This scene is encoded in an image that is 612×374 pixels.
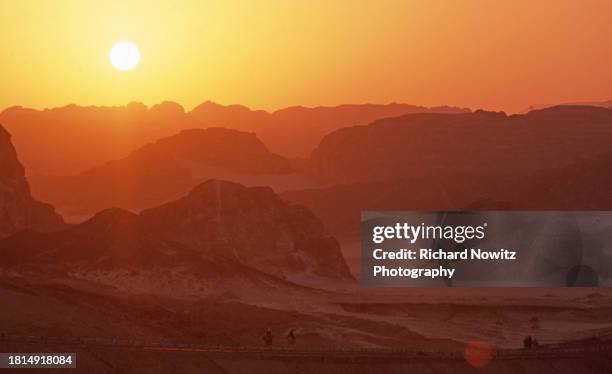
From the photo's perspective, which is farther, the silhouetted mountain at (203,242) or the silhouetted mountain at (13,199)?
the silhouetted mountain at (13,199)

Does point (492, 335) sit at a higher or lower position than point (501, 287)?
lower

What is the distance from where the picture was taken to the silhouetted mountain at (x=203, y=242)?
415 feet

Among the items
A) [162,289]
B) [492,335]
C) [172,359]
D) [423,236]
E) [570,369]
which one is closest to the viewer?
[172,359]

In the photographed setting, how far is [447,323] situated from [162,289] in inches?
1003

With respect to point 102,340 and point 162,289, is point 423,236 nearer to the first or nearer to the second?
point 162,289

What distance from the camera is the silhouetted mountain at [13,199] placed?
455 ft

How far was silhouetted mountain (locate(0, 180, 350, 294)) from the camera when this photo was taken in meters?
127

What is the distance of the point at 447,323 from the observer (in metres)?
119

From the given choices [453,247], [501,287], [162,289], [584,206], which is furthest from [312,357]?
[584,206]

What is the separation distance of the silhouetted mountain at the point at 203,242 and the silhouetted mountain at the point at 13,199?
24.4 ft

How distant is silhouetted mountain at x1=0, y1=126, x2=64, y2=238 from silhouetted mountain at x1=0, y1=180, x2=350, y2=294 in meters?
7.43

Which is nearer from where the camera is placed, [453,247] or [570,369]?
[570,369]

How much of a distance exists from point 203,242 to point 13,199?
67.7 ft

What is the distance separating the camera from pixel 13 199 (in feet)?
461
